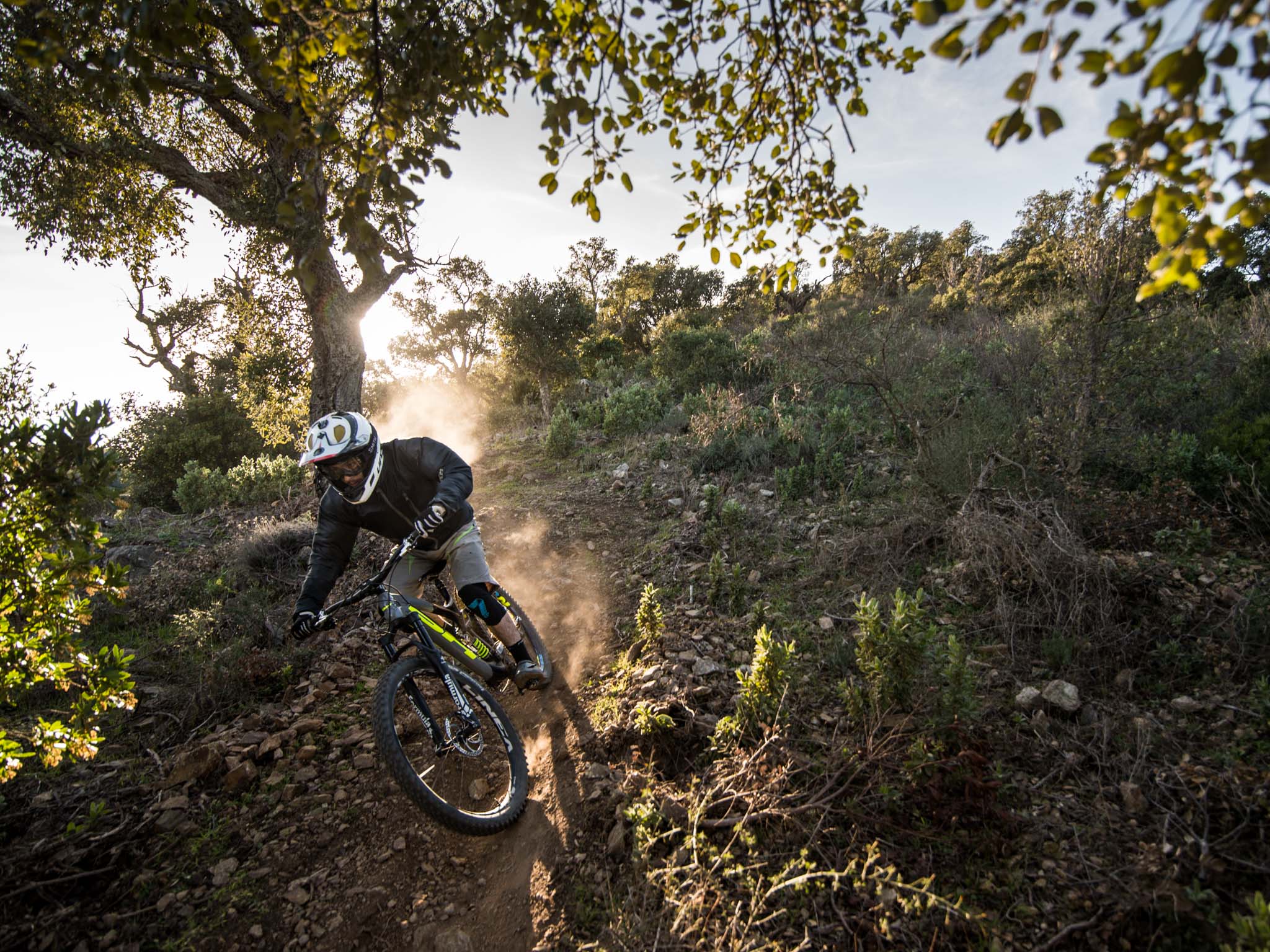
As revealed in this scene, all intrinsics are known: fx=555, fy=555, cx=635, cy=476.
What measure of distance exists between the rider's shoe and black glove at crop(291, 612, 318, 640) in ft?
4.82

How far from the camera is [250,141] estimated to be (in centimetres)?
877

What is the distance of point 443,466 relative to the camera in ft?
14.1

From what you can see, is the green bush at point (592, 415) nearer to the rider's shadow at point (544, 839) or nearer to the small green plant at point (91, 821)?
the rider's shadow at point (544, 839)

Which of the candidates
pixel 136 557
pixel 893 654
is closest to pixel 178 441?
pixel 136 557

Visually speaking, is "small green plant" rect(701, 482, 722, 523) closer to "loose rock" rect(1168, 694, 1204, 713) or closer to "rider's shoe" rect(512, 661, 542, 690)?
"rider's shoe" rect(512, 661, 542, 690)

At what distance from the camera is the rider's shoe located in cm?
426

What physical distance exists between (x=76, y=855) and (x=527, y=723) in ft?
8.33

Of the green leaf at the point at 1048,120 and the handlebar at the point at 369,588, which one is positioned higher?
the green leaf at the point at 1048,120

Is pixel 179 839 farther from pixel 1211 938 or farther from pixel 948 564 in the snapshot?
pixel 948 564

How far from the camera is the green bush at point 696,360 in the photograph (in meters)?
14.4

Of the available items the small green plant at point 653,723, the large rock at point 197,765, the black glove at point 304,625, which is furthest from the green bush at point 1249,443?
the large rock at point 197,765

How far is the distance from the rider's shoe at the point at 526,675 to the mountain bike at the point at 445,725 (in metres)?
0.04

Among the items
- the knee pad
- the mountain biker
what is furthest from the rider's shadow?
the knee pad

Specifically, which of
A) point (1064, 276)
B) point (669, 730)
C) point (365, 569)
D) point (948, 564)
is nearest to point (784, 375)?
point (1064, 276)
